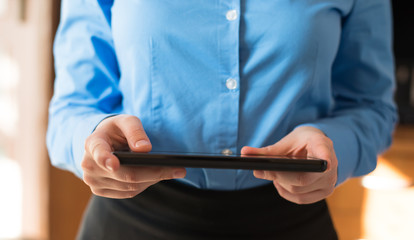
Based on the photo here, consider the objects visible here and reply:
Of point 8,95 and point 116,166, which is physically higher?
point 116,166

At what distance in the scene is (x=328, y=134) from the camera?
1.66 feet

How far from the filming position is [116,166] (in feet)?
1.21

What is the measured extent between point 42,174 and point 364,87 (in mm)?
1291

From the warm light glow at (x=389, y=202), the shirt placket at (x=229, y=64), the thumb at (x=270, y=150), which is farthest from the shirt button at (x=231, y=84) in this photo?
the warm light glow at (x=389, y=202)

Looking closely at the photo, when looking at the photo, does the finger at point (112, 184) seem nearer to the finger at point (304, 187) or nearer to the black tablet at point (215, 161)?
the black tablet at point (215, 161)

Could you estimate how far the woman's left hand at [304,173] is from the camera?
0.41 meters

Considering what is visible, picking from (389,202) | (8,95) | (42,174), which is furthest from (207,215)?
(389,202)

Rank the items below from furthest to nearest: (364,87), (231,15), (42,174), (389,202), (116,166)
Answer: (389,202), (42,174), (364,87), (231,15), (116,166)

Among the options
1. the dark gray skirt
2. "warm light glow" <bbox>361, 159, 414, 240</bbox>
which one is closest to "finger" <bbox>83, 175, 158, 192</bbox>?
the dark gray skirt

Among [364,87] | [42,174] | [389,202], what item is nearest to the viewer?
[364,87]

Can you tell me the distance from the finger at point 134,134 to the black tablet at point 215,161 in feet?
0.07

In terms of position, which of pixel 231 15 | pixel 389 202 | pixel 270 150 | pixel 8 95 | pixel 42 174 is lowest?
pixel 389 202

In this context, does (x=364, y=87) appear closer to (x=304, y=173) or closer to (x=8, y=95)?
(x=304, y=173)

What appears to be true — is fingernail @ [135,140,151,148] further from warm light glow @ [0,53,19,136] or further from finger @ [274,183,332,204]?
warm light glow @ [0,53,19,136]
